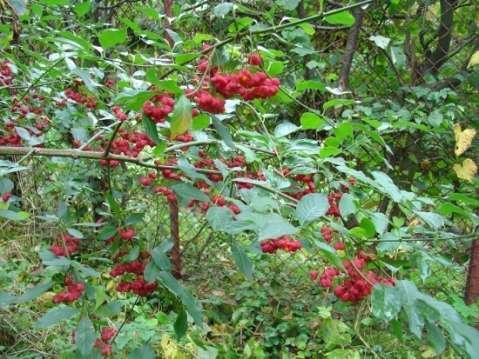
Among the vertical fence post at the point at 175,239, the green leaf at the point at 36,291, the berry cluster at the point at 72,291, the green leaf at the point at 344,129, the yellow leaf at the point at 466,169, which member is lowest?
the vertical fence post at the point at 175,239

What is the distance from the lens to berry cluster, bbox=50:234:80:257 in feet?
4.27

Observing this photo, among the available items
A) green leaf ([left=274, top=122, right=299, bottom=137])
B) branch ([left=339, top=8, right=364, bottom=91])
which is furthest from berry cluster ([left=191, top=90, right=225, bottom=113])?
branch ([left=339, top=8, right=364, bottom=91])

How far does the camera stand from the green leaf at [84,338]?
1188mm

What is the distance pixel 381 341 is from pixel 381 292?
1807mm

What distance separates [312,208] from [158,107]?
0.32 metres

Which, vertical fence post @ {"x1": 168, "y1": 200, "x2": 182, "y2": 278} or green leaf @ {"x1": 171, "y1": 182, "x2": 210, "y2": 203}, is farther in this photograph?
vertical fence post @ {"x1": 168, "y1": 200, "x2": 182, "y2": 278}

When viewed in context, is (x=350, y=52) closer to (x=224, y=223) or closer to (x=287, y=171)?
(x=287, y=171)

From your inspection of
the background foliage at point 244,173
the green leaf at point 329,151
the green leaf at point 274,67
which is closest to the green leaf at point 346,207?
the background foliage at point 244,173

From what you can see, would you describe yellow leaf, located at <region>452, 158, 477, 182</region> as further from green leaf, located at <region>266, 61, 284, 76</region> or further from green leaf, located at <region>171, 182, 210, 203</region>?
green leaf, located at <region>171, 182, 210, 203</region>

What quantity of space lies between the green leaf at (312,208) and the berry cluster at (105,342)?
0.78 metres

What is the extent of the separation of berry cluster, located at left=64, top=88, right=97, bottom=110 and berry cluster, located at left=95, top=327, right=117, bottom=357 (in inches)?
32.8

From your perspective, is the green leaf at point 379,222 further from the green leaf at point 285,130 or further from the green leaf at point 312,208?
the green leaf at point 285,130

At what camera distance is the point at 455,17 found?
2463mm

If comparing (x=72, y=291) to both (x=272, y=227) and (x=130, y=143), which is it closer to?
(x=130, y=143)
